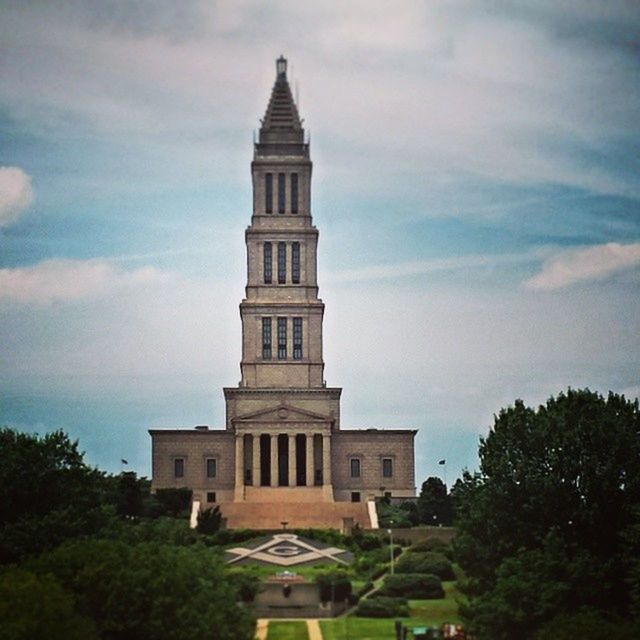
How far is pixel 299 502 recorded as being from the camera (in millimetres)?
91438

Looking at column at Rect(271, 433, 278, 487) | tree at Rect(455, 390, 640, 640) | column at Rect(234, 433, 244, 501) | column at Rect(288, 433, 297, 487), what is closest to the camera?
tree at Rect(455, 390, 640, 640)

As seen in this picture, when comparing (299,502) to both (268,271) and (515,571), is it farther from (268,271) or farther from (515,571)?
(515,571)

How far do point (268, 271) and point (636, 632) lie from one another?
6147cm

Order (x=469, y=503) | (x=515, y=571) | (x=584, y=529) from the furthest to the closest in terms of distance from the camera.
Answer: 1. (x=469, y=503)
2. (x=584, y=529)
3. (x=515, y=571)

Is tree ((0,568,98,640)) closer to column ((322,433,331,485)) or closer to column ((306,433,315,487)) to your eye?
column ((322,433,331,485))

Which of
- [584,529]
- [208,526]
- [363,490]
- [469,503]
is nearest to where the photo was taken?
[584,529]

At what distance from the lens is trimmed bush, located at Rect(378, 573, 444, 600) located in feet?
201

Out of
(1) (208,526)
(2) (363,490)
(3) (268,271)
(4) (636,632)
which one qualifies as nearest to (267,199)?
(3) (268,271)

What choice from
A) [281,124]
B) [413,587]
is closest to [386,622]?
[413,587]

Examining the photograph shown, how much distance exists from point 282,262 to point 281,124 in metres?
10.9

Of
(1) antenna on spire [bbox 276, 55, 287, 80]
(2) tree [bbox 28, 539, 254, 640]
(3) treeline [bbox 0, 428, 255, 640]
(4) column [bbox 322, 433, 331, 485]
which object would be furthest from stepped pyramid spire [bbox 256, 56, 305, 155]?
(2) tree [bbox 28, 539, 254, 640]

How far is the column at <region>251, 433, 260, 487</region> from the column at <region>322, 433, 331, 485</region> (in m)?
4.58

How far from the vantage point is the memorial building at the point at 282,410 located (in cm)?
9712

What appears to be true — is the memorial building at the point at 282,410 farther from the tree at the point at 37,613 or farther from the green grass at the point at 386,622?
the tree at the point at 37,613
